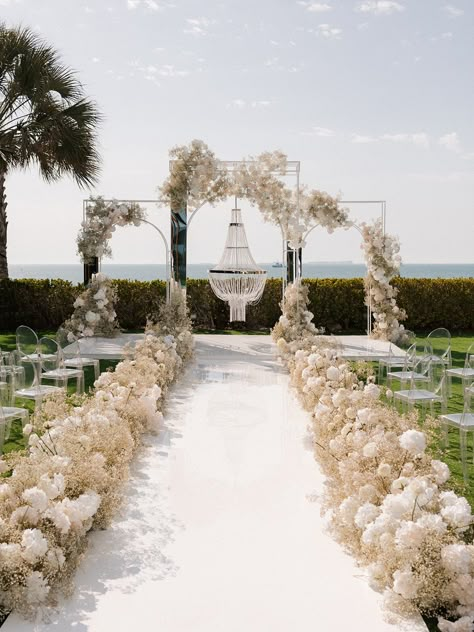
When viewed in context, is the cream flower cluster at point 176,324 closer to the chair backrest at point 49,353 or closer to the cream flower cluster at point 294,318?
the cream flower cluster at point 294,318

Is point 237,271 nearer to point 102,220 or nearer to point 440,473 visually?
point 102,220

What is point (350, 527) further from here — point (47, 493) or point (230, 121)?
point (230, 121)

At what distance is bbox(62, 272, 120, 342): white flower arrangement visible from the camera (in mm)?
11375

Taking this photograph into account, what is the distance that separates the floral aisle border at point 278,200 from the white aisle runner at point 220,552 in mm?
5434

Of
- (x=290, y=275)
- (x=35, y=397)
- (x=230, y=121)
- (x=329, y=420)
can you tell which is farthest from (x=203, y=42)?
Answer: (x=329, y=420)

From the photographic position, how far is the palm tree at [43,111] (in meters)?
11.1

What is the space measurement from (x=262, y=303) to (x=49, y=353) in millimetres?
7359

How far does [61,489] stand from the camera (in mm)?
3484

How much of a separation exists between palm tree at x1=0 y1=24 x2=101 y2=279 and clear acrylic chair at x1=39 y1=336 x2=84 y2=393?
203 inches

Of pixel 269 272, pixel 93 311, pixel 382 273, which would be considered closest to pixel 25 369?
pixel 93 311

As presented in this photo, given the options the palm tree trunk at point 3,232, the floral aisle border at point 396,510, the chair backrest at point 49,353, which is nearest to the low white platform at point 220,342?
the chair backrest at point 49,353

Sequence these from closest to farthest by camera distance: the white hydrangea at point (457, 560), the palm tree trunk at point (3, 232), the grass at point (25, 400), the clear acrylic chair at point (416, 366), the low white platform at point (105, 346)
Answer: the white hydrangea at point (457, 560), the grass at point (25, 400), the clear acrylic chair at point (416, 366), the low white platform at point (105, 346), the palm tree trunk at point (3, 232)

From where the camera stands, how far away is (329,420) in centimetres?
518

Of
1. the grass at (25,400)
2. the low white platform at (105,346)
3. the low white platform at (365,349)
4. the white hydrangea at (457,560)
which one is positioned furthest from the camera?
the low white platform at (105,346)
